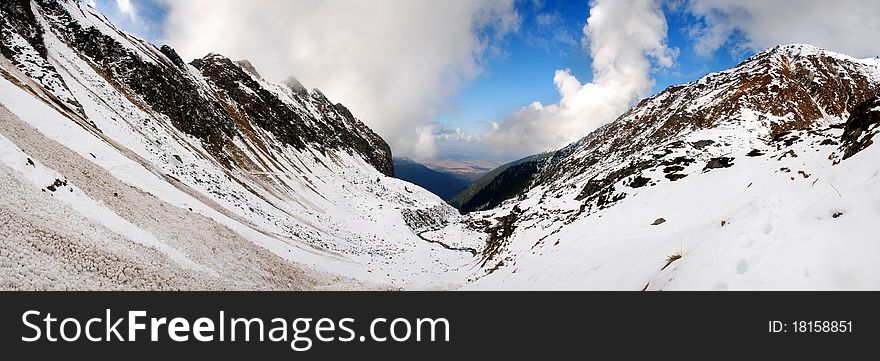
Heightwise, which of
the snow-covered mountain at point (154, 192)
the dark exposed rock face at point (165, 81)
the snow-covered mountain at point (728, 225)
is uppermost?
the dark exposed rock face at point (165, 81)

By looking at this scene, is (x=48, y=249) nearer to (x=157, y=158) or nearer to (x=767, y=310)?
(x=767, y=310)

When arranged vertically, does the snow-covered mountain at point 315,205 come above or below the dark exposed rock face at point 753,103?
below

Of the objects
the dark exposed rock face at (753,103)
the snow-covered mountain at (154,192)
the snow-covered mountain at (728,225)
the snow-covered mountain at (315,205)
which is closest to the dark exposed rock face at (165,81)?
the snow-covered mountain at (154,192)

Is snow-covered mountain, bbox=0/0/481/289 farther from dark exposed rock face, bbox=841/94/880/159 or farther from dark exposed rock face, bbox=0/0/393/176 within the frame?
dark exposed rock face, bbox=841/94/880/159

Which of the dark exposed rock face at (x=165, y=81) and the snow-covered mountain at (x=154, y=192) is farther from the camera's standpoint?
the dark exposed rock face at (x=165, y=81)

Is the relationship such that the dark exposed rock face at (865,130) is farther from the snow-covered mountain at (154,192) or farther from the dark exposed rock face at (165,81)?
the dark exposed rock face at (165,81)

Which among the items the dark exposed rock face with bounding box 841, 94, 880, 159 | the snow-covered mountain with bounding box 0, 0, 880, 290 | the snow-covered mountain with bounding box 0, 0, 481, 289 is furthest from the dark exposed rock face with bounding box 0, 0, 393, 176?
the dark exposed rock face with bounding box 841, 94, 880, 159

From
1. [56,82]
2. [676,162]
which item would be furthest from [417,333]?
[56,82]
